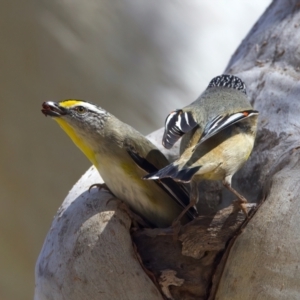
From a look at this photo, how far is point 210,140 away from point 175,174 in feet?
0.78

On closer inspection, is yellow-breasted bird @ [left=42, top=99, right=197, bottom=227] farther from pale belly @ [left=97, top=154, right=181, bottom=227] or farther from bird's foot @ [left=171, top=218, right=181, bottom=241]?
bird's foot @ [left=171, top=218, right=181, bottom=241]

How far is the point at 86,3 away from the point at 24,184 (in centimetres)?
108

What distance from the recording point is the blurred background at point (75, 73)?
292 cm

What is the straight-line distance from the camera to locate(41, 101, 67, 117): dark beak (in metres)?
1.62

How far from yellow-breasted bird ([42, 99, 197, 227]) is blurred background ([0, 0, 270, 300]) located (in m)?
1.28

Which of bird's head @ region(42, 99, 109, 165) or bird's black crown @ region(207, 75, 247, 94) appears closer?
bird's head @ region(42, 99, 109, 165)

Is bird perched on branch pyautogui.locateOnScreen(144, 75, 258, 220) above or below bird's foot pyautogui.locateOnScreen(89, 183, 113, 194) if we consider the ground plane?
below

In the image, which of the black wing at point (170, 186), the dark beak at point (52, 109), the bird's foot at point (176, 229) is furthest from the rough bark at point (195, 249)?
the dark beak at point (52, 109)

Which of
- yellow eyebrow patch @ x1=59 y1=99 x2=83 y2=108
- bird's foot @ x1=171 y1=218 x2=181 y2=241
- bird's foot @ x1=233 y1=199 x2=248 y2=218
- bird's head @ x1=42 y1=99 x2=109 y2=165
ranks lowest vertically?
bird's foot @ x1=233 y1=199 x2=248 y2=218

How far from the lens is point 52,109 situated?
1.64 m

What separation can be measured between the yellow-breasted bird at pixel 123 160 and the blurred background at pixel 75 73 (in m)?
1.28

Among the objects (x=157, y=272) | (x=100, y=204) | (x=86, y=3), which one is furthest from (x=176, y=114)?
(x=86, y=3)

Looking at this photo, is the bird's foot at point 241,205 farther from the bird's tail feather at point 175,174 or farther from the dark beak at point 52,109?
the dark beak at point 52,109

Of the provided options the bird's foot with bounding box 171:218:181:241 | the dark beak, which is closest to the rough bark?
the bird's foot with bounding box 171:218:181:241
